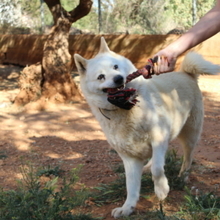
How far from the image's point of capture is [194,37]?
240 centimetres

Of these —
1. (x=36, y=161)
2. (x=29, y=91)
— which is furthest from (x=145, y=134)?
(x=29, y=91)

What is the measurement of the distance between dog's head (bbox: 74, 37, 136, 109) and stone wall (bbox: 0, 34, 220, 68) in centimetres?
726

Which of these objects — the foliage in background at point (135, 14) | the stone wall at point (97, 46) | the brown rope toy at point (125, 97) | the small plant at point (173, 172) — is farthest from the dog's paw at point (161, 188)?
the foliage in background at point (135, 14)

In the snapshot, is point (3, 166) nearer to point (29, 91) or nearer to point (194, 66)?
point (194, 66)

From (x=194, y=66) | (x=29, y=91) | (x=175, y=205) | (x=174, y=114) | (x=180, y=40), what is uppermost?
(x=180, y=40)

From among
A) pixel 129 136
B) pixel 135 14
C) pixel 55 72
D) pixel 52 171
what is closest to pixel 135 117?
pixel 129 136

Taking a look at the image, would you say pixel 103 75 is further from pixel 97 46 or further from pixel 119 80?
pixel 97 46

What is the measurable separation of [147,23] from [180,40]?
14.8 meters

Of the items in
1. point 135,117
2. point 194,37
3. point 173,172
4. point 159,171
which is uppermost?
point 194,37

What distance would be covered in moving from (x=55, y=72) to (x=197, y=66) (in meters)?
5.36

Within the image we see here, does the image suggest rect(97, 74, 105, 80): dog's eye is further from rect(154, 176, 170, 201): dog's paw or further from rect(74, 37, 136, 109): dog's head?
rect(154, 176, 170, 201): dog's paw

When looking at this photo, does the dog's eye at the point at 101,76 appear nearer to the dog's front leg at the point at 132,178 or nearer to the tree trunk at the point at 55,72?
the dog's front leg at the point at 132,178

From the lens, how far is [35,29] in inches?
727

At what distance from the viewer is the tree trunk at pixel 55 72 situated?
28.2 ft
